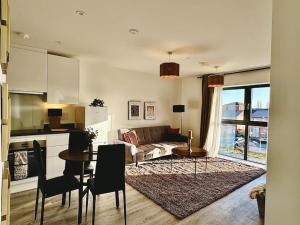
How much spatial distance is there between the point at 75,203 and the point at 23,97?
2.28 metres

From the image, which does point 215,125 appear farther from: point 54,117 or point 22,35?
point 22,35

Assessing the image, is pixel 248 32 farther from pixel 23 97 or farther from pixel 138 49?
pixel 23 97

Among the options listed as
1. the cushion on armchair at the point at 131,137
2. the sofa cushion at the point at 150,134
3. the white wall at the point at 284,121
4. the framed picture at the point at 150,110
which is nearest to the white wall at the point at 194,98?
the sofa cushion at the point at 150,134

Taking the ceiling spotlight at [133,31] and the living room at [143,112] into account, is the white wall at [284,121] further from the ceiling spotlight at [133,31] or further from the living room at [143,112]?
the ceiling spotlight at [133,31]

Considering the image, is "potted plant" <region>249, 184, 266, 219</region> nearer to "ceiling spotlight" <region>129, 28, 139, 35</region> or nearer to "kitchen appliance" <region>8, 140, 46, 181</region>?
"ceiling spotlight" <region>129, 28, 139, 35</region>

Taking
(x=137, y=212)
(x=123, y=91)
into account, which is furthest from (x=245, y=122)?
(x=137, y=212)

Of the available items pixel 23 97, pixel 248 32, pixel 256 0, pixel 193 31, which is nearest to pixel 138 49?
pixel 193 31

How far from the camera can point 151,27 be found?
2611 millimetres

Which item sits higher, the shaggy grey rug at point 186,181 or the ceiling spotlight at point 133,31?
the ceiling spotlight at point 133,31

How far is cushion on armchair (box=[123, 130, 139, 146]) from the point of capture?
498 cm

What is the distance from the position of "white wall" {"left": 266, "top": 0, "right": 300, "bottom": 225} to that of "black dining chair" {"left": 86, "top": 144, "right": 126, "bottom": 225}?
65.4 inches

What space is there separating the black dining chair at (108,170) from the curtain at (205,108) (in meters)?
4.11

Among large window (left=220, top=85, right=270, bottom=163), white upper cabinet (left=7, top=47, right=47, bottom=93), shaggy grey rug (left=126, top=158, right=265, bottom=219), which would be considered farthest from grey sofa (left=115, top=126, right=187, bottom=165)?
white upper cabinet (left=7, top=47, right=47, bottom=93)

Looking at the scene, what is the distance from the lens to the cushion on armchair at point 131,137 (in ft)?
16.3
